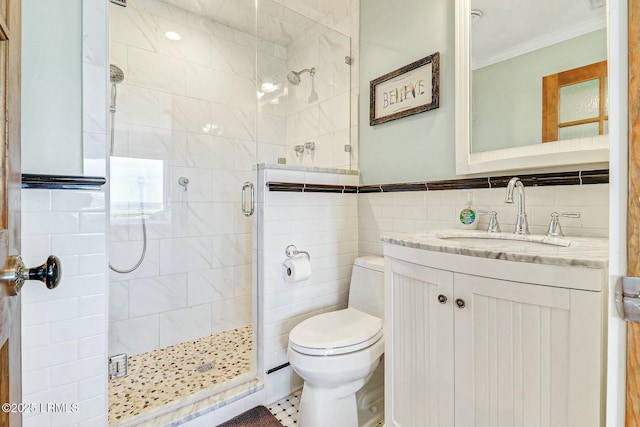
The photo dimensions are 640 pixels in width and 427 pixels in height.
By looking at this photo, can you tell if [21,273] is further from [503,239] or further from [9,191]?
[503,239]

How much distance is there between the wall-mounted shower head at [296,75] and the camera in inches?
81.6

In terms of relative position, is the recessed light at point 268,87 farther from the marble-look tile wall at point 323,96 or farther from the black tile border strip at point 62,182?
the black tile border strip at point 62,182

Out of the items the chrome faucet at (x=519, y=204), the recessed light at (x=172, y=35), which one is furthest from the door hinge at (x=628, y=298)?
the recessed light at (x=172, y=35)

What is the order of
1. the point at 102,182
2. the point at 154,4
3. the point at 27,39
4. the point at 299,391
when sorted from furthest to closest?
the point at 154,4 → the point at 299,391 → the point at 102,182 → the point at 27,39

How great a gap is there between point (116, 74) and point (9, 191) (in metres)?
1.73

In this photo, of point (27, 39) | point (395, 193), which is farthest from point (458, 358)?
point (27, 39)

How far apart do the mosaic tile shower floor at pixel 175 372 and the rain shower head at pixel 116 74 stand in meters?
1.79

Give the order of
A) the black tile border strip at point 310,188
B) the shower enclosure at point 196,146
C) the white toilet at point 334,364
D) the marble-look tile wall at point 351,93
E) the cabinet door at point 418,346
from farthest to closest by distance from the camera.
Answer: the marble-look tile wall at point 351,93 → the shower enclosure at point 196,146 → the black tile border strip at point 310,188 → the white toilet at point 334,364 → the cabinet door at point 418,346

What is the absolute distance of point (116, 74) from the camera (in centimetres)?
188

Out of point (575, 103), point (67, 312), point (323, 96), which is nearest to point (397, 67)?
point (323, 96)

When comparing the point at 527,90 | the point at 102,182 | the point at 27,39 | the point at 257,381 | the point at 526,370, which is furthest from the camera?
the point at 257,381

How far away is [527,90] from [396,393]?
1369mm

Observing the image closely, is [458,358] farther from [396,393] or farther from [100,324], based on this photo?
[100,324]

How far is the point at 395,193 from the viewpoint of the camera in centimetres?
183
